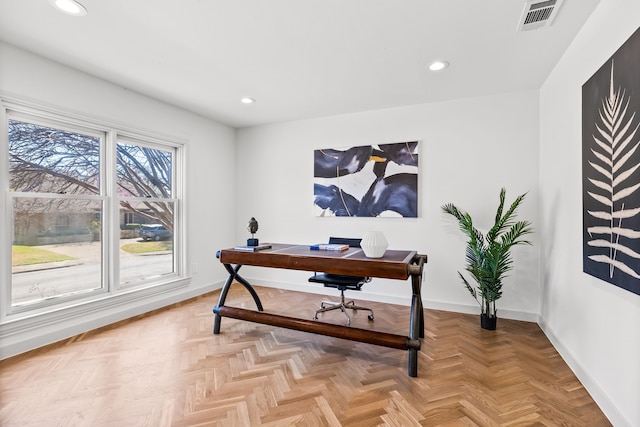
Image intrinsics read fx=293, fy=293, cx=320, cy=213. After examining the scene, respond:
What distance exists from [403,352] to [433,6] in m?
2.67

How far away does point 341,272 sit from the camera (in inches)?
92.0

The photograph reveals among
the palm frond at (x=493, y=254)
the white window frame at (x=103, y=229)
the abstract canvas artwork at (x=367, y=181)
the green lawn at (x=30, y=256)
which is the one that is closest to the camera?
the white window frame at (x=103, y=229)

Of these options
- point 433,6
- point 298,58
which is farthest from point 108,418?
point 433,6

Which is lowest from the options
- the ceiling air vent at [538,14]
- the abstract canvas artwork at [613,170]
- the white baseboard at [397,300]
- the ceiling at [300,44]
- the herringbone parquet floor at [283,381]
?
the herringbone parquet floor at [283,381]

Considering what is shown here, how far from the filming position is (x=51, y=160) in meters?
2.81

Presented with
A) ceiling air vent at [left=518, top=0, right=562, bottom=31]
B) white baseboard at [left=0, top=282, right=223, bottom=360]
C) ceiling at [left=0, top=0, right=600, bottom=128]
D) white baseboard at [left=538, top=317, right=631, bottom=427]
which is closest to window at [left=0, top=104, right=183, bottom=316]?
white baseboard at [left=0, top=282, right=223, bottom=360]

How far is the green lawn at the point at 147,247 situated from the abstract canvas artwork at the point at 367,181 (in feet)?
7.00

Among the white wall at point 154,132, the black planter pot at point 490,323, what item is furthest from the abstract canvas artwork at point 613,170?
the white wall at point 154,132

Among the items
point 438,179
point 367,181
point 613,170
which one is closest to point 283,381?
point 613,170

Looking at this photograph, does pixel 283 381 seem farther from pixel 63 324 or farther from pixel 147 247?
pixel 147 247

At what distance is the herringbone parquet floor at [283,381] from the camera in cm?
174

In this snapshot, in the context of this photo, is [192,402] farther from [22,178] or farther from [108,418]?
[22,178]

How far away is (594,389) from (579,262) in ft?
2.78

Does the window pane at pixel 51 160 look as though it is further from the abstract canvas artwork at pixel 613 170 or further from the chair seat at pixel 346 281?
the abstract canvas artwork at pixel 613 170
